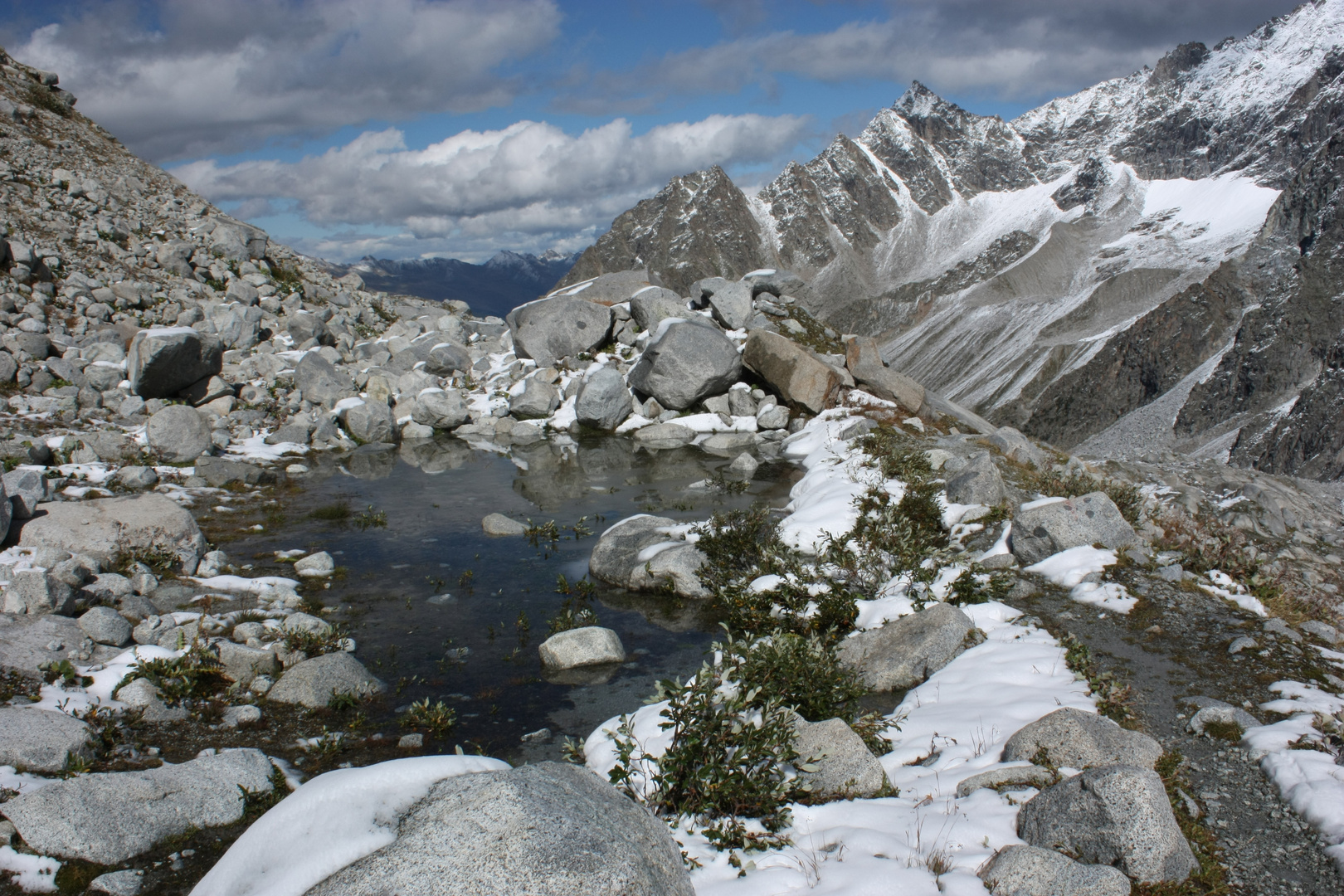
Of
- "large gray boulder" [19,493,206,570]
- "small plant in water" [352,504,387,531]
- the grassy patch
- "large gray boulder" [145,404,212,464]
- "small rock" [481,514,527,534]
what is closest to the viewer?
"large gray boulder" [19,493,206,570]

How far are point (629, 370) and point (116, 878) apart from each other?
25405mm

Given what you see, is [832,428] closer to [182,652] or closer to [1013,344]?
[182,652]

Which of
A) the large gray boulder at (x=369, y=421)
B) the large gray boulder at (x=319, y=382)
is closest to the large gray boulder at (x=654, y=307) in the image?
the large gray boulder at (x=369, y=421)

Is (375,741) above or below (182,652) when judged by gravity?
below

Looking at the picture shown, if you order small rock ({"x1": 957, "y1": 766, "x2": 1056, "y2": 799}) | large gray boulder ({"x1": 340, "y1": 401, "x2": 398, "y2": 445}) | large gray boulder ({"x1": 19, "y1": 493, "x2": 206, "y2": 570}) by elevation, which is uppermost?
large gray boulder ({"x1": 340, "y1": 401, "x2": 398, "y2": 445})

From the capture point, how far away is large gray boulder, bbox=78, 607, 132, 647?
10008 millimetres

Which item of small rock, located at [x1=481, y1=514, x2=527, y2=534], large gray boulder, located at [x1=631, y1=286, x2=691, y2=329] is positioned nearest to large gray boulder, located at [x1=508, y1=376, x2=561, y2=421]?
large gray boulder, located at [x1=631, y1=286, x2=691, y2=329]

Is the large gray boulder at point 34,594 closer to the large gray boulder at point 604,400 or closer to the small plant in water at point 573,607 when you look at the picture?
the small plant in water at point 573,607

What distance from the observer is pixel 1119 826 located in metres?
5.72

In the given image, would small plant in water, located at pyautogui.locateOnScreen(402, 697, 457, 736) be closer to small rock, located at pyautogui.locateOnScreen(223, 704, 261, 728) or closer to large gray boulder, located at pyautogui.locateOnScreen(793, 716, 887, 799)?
small rock, located at pyautogui.locateOnScreen(223, 704, 261, 728)

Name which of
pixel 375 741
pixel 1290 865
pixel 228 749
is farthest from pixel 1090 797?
pixel 228 749

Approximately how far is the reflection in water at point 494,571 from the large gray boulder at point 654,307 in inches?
321

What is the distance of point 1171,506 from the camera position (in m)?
17.7

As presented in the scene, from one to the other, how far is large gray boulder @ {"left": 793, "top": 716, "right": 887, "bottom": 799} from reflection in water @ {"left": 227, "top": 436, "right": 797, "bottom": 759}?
123 inches
